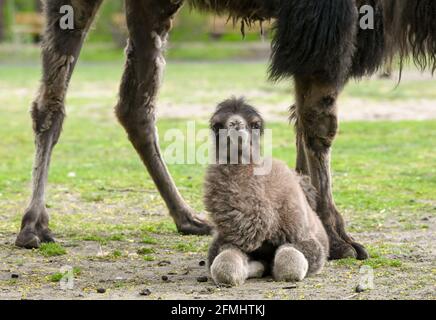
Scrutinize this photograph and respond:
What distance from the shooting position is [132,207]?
9.11 m

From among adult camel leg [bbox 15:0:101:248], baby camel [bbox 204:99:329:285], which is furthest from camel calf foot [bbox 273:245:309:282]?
adult camel leg [bbox 15:0:101:248]

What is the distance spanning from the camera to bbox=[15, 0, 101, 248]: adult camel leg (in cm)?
761

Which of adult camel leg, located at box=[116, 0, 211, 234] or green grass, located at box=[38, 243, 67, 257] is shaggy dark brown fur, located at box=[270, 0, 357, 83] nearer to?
adult camel leg, located at box=[116, 0, 211, 234]

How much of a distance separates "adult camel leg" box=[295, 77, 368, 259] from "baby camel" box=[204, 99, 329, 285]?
539 mm

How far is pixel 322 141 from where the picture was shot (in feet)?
21.8

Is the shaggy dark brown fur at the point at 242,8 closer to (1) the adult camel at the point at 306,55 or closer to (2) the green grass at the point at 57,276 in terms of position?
(1) the adult camel at the point at 306,55

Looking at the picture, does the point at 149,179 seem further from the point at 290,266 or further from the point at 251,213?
the point at 290,266

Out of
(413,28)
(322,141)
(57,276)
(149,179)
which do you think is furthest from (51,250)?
(149,179)

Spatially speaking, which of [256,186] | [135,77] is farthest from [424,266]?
[135,77]

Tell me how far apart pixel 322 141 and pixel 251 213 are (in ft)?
3.20

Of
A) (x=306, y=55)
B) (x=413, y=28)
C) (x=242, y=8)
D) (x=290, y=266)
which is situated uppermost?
(x=242, y=8)

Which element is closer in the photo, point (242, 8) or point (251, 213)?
point (251, 213)

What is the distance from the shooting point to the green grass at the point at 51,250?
6.99 m

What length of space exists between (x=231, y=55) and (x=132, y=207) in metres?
24.7
